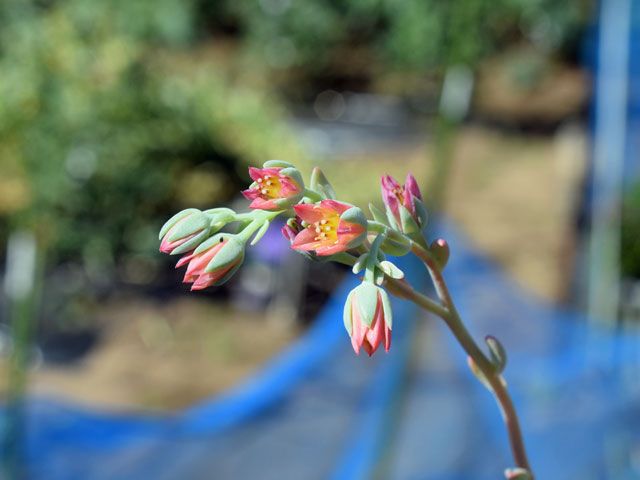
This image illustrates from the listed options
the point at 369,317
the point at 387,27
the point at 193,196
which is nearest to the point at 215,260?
the point at 369,317

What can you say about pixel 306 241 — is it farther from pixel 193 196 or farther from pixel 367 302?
pixel 193 196

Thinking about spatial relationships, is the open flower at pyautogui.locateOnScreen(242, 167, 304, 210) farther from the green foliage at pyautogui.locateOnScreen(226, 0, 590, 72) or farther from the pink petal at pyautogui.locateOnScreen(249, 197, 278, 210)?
the green foliage at pyautogui.locateOnScreen(226, 0, 590, 72)

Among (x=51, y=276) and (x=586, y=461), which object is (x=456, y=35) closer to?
(x=586, y=461)

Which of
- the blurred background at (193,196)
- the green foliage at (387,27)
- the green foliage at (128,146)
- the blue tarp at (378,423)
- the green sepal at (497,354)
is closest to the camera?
the green sepal at (497,354)

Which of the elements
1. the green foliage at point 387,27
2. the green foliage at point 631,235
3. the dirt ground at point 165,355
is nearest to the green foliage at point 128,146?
the dirt ground at point 165,355

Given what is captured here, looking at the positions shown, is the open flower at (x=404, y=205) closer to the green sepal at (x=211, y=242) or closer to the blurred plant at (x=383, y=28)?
the green sepal at (x=211, y=242)

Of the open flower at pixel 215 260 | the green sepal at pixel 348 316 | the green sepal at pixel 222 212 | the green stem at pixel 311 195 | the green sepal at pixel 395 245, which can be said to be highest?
the green stem at pixel 311 195

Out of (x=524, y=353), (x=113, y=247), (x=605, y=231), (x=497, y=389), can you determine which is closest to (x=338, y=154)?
(x=113, y=247)

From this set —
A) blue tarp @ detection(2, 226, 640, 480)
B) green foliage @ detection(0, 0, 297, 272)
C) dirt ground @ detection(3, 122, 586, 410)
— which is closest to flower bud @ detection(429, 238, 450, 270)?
blue tarp @ detection(2, 226, 640, 480)
